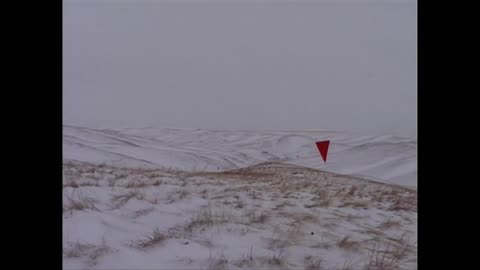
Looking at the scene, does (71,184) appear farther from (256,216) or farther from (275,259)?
(275,259)

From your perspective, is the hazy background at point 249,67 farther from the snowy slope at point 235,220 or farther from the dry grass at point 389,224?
Answer: the dry grass at point 389,224

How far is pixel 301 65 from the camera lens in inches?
78.1

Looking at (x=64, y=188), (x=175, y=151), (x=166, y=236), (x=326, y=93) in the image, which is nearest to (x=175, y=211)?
(x=166, y=236)

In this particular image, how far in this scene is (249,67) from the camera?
78.3 inches

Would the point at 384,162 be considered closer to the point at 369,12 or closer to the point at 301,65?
the point at 301,65

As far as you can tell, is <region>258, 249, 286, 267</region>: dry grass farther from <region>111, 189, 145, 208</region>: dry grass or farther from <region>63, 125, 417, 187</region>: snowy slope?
<region>111, 189, 145, 208</region>: dry grass

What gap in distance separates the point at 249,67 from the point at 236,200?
68 cm

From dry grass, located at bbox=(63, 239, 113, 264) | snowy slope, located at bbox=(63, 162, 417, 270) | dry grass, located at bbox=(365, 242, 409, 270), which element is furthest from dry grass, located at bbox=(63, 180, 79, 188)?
dry grass, located at bbox=(365, 242, 409, 270)

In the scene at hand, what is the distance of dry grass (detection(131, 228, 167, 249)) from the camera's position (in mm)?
1910

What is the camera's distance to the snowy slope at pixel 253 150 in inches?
76.8

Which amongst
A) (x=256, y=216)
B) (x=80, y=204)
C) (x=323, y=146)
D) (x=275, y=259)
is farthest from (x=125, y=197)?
(x=323, y=146)

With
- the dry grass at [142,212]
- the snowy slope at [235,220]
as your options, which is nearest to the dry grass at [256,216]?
the snowy slope at [235,220]
